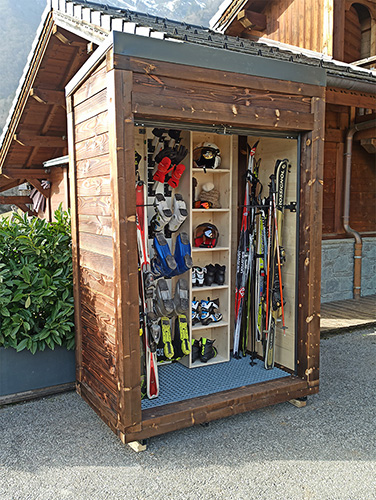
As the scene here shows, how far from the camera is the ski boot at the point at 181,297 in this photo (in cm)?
345

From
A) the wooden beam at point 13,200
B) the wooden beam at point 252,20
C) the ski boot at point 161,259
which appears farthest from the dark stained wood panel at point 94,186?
the wooden beam at point 13,200

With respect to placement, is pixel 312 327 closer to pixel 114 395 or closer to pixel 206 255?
pixel 206 255

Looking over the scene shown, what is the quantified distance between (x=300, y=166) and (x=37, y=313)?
7.30 feet

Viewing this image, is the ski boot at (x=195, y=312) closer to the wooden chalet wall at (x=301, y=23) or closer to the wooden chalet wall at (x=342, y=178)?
the wooden chalet wall at (x=342, y=178)

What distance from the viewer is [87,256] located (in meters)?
3.23

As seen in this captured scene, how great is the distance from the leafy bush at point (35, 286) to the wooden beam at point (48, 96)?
7.58 feet

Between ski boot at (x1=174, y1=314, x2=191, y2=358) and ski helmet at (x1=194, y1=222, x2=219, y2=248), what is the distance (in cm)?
62

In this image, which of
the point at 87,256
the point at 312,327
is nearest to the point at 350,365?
the point at 312,327

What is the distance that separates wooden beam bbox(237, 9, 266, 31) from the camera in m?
7.18

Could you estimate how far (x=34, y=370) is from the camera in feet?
11.4

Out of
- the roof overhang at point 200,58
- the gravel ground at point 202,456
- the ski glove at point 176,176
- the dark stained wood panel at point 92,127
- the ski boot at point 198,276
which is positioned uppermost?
the roof overhang at point 200,58

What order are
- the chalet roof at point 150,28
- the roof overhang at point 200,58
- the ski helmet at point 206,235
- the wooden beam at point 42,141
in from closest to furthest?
the roof overhang at point 200,58
the chalet roof at point 150,28
the ski helmet at point 206,235
the wooden beam at point 42,141

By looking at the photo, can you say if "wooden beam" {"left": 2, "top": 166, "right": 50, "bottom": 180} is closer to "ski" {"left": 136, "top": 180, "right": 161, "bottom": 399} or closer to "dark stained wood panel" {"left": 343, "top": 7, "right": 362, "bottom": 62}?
"ski" {"left": 136, "top": 180, "right": 161, "bottom": 399}

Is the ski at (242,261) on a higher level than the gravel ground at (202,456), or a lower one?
higher
